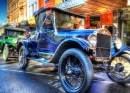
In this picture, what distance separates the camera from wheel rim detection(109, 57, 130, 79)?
484cm

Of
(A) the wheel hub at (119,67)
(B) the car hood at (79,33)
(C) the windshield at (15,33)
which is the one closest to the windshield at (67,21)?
(B) the car hood at (79,33)

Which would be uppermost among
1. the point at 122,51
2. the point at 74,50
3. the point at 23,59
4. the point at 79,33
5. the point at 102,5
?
the point at 102,5

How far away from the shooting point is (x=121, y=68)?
4.77 meters

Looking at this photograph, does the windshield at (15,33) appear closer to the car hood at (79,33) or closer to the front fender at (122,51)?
the car hood at (79,33)

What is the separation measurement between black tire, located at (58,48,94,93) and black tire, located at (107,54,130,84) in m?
1.24

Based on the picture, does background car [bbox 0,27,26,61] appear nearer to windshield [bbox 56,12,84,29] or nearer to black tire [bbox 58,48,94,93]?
windshield [bbox 56,12,84,29]

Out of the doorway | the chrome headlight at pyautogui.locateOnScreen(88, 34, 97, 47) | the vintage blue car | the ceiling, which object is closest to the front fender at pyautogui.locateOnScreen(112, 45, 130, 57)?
the vintage blue car

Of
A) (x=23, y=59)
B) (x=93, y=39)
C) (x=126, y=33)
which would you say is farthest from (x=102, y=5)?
(x=93, y=39)

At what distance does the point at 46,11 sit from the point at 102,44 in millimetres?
2386

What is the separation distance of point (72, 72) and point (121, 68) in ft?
4.88

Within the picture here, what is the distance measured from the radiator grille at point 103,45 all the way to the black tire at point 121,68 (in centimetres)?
47

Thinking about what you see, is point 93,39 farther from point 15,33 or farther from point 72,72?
point 15,33

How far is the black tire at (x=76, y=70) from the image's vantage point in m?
3.71

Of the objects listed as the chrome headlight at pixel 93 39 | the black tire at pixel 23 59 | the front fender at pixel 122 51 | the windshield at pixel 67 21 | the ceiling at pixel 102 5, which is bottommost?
the black tire at pixel 23 59
